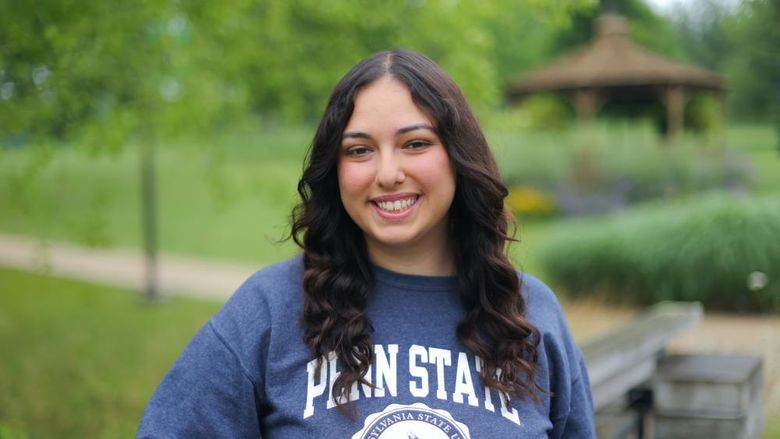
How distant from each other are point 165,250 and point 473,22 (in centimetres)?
997

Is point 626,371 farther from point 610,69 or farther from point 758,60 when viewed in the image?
point 610,69

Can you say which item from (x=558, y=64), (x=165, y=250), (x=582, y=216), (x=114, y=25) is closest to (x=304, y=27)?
(x=114, y=25)

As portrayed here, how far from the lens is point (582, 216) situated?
1720 cm

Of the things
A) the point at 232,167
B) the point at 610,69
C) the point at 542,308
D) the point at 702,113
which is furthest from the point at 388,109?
the point at 610,69

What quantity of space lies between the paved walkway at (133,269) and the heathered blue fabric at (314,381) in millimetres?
8516

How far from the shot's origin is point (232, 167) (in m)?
8.05

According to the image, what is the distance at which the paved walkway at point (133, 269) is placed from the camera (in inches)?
435

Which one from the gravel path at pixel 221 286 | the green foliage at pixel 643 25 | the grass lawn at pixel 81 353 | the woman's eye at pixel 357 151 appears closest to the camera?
the woman's eye at pixel 357 151

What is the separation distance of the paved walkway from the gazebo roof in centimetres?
937

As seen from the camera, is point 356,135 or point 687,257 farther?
point 687,257

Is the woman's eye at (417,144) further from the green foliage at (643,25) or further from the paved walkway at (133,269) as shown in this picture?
the green foliage at (643,25)

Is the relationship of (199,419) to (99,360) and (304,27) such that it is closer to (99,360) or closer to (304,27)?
(304,27)

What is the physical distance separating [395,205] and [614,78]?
18.8 meters

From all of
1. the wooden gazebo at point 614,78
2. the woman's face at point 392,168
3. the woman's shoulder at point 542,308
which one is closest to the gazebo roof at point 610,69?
the wooden gazebo at point 614,78
